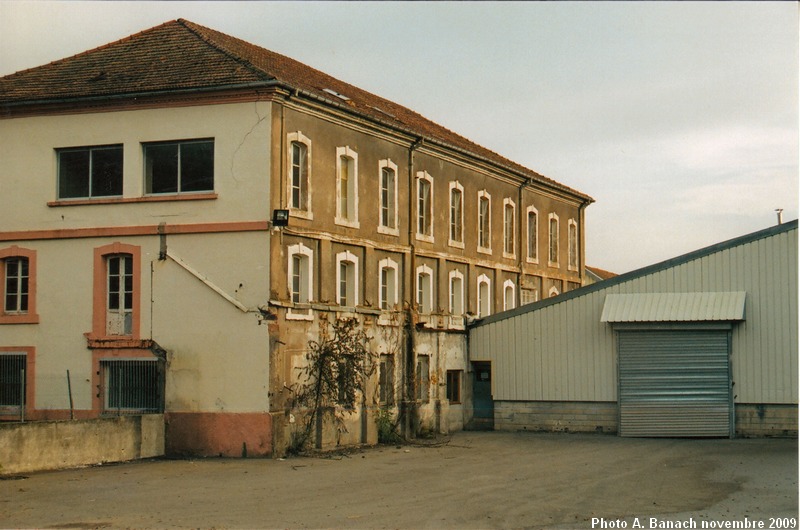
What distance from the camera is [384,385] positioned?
33.7 m

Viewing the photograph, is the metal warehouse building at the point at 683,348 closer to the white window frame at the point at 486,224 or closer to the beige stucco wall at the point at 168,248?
the white window frame at the point at 486,224

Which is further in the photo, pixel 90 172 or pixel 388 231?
pixel 388 231

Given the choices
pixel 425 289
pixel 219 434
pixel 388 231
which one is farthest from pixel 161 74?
pixel 425 289

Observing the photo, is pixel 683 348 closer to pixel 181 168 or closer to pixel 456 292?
pixel 456 292

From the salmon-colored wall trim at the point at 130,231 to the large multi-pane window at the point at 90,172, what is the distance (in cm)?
87

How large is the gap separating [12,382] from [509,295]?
19254mm

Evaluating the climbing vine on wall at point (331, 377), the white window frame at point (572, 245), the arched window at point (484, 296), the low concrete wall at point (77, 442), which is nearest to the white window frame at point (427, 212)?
the arched window at point (484, 296)

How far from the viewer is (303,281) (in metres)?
30.4

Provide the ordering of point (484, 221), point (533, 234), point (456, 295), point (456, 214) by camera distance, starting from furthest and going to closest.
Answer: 1. point (533, 234)
2. point (484, 221)
3. point (456, 214)
4. point (456, 295)

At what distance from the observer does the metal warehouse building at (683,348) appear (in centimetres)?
3344

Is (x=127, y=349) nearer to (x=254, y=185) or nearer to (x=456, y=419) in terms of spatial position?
(x=254, y=185)

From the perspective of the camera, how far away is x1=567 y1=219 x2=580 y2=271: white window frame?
5078cm

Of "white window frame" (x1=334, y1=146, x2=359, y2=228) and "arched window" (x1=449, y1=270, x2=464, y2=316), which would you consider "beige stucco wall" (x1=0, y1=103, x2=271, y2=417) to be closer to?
"white window frame" (x1=334, y1=146, x2=359, y2=228)

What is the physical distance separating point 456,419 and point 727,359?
8.58m
